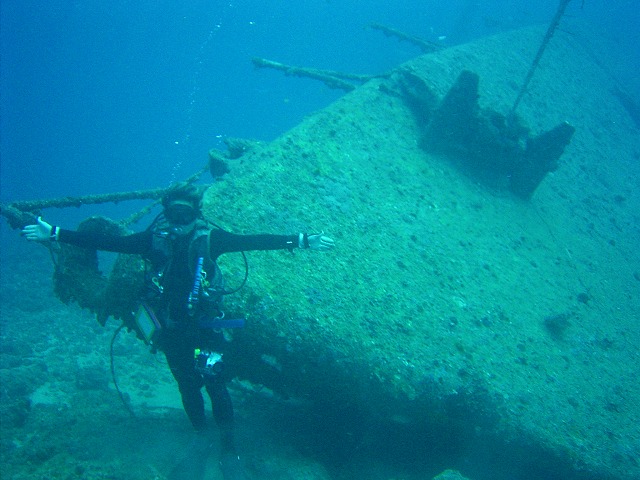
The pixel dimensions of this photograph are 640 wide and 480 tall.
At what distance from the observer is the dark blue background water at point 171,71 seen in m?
58.4

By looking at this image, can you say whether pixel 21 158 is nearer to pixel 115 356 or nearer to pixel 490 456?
pixel 115 356

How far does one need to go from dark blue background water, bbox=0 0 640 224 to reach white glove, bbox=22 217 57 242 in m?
22.0

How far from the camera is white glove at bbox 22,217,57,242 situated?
369cm

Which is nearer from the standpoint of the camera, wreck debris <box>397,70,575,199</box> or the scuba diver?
the scuba diver

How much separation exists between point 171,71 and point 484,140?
17147 cm

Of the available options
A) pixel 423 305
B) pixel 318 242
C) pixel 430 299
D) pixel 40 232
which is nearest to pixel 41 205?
pixel 40 232

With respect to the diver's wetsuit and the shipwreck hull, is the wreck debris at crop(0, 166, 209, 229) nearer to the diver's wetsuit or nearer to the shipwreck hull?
the diver's wetsuit

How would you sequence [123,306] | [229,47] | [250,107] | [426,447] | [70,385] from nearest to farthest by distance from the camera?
[123,306] < [426,447] < [70,385] < [250,107] < [229,47]

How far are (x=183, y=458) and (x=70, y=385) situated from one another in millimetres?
6056

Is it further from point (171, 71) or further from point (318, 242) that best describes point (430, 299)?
point (171, 71)

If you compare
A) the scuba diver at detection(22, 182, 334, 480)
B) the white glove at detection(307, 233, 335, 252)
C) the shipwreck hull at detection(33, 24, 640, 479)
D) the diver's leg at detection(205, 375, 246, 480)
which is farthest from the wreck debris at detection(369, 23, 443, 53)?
the diver's leg at detection(205, 375, 246, 480)

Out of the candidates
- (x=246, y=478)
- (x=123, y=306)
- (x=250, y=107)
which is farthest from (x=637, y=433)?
(x=250, y=107)

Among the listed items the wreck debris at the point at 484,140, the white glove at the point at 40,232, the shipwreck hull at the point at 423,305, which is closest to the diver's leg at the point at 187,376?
the shipwreck hull at the point at 423,305

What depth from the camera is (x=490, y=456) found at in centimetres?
438
